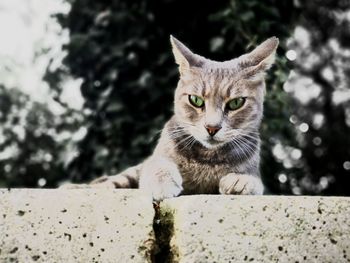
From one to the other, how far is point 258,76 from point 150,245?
91 cm

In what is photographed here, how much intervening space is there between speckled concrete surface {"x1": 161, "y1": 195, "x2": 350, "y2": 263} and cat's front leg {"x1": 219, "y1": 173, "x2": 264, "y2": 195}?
32 cm

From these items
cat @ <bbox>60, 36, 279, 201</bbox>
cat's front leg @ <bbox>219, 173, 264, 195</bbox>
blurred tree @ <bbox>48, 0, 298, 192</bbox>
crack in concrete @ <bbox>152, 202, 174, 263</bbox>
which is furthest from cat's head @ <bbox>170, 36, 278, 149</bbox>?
blurred tree @ <bbox>48, 0, 298, 192</bbox>

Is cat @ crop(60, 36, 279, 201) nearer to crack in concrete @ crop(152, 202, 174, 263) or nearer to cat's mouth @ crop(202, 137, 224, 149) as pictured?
cat's mouth @ crop(202, 137, 224, 149)

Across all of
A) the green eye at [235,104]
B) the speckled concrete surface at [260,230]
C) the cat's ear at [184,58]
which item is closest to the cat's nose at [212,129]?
the green eye at [235,104]

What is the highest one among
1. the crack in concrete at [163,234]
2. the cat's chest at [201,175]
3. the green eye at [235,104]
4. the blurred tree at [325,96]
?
the green eye at [235,104]

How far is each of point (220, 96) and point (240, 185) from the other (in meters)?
0.34

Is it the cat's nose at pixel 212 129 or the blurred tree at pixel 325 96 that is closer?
the cat's nose at pixel 212 129

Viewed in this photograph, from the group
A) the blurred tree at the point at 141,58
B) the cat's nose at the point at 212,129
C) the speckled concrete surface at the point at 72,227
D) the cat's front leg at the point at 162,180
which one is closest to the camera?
the speckled concrete surface at the point at 72,227

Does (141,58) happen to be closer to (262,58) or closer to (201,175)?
(262,58)

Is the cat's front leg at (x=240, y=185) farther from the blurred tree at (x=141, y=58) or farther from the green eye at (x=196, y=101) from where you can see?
the blurred tree at (x=141, y=58)

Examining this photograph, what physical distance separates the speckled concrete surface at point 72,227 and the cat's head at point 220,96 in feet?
1.72

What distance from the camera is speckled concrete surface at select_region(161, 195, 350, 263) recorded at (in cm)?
136

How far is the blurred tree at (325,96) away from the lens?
6.09 metres

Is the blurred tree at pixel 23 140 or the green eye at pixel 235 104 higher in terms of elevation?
the green eye at pixel 235 104
